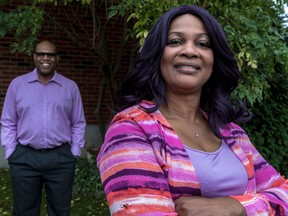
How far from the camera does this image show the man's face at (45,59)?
4.04 meters

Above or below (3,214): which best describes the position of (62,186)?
above

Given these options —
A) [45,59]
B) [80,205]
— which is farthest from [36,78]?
[80,205]

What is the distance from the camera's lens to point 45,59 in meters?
4.07

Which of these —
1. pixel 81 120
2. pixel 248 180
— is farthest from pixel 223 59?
pixel 81 120

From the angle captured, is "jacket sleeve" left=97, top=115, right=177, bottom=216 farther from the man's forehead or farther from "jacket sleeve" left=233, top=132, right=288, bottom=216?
the man's forehead

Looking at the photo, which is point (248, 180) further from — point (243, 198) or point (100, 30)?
point (100, 30)

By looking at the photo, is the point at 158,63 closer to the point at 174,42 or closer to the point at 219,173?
the point at 174,42

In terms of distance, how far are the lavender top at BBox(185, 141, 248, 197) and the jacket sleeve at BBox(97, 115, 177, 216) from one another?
154 millimetres

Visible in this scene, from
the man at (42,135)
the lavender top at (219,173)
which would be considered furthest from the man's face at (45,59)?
the lavender top at (219,173)

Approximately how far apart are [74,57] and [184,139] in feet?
19.7

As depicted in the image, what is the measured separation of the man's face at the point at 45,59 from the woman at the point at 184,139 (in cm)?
251

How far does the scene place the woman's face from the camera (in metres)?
1.57

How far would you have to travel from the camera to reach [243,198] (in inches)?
58.8

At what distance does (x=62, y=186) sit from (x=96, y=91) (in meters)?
3.67
